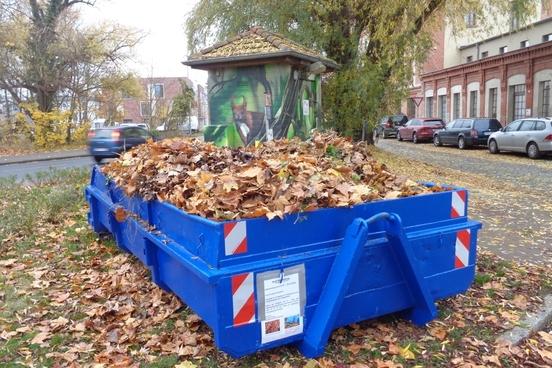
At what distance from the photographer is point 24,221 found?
657cm

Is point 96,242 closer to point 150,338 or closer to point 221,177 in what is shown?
point 150,338

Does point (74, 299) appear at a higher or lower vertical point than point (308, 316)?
lower

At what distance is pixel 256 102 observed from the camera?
37.6 feet

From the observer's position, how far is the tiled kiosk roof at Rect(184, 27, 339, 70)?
35.5 ft

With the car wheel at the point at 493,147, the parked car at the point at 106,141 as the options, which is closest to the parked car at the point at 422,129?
the car wheel at the point at 493,147

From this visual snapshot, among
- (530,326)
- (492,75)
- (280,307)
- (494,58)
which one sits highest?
(494,58)

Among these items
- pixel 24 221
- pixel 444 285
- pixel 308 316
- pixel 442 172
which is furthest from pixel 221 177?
pixel 442 172

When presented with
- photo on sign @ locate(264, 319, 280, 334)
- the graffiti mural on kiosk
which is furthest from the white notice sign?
the graffiti mural on kiosk

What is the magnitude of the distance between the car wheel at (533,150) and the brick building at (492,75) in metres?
4.46

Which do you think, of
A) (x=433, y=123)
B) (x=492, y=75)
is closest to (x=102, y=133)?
(x=433, y=123)

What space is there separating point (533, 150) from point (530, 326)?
1731 centimetres

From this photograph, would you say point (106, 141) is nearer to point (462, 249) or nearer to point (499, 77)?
point (462, 249)

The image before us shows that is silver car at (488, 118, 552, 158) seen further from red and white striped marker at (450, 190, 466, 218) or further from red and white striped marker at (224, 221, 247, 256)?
red and white striped marker at (224, 221, 247, 256)

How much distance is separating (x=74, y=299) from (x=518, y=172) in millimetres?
14039
